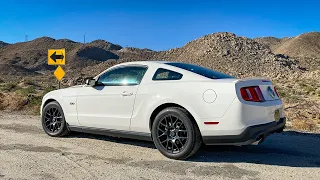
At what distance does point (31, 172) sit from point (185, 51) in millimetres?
68853

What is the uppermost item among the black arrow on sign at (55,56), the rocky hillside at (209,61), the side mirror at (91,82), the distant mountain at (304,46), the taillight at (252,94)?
the distant mountain at (304,46)

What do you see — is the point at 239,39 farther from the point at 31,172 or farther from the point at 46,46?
the point at 31,172

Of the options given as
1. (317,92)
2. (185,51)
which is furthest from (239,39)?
(317,92)

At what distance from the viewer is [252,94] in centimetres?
518

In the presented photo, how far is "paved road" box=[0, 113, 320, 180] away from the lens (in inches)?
189

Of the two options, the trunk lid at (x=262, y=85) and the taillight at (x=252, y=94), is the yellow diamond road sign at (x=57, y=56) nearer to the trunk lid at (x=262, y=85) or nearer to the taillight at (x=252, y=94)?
the trunk lid at (x=262, y=85)

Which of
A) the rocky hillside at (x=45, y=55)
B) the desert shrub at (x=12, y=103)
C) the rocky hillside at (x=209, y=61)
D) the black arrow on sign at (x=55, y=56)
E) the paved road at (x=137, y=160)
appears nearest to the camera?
the paved road at (x=137, y=160)

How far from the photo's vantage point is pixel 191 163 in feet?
17.5

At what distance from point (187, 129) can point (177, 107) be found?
408mm

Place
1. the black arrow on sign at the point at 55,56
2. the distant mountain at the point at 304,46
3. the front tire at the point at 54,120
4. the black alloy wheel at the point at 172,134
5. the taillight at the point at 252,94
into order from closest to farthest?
1. the taillight at the point at 252,94
2. the black alloy wheel at the point at 172,134
3. the front tire at the point at 54,120
4. the black arrow on sign at the point at 55,56
5. the distant mountain at the point at 304,46

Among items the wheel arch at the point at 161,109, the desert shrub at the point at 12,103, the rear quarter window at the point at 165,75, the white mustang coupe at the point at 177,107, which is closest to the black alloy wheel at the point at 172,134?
the white mustang coupe at the point at 177,107

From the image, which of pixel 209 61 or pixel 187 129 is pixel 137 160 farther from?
pixel 209 61

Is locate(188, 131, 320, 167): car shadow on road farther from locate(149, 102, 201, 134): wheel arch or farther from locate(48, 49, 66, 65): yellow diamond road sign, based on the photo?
locate(48, 49, 66, 65): yellow diamond road sign

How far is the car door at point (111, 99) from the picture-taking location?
237 inches
